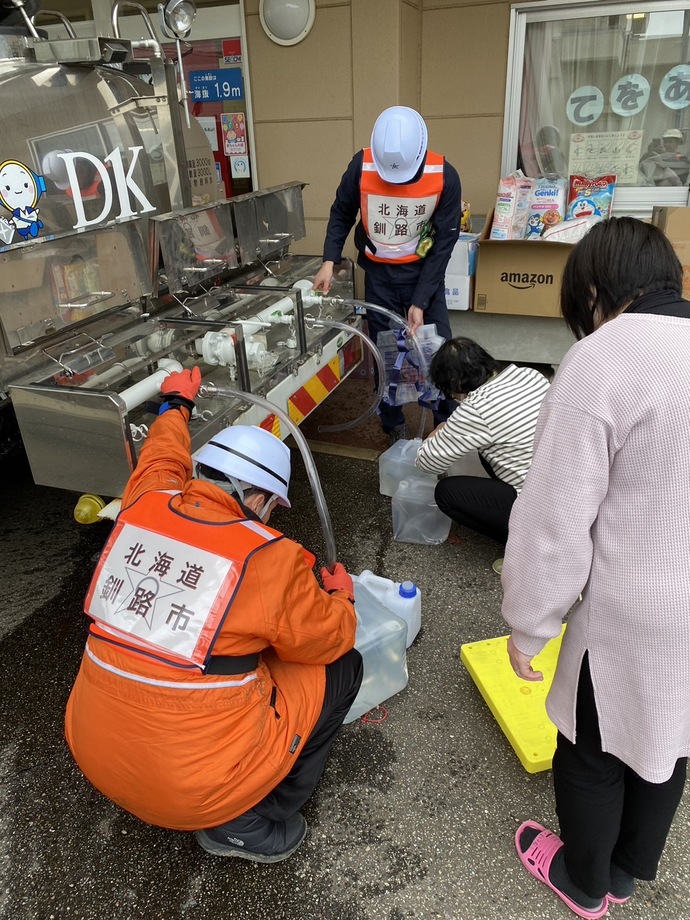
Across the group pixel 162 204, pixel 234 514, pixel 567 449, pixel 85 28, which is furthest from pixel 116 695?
pixel 85 28

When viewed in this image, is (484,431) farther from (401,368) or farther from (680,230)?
(680,230)

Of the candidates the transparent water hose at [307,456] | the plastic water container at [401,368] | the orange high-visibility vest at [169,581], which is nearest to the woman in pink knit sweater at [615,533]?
the orange high-visibility vest at [169,581]

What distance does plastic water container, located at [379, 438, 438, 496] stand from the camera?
3.27 m

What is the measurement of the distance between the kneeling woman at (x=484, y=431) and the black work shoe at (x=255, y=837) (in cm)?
142

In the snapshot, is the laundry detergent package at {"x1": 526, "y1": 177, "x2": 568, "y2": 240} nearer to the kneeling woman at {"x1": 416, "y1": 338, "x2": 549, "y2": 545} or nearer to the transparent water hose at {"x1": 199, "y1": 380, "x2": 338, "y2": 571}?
the kneeling woman at {"x1": 416, "y1": 338, "x2": 549, "y2": 545}

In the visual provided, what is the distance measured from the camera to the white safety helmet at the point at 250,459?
1689mm

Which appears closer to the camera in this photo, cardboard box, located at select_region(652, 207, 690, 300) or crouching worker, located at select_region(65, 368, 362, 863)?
crouching worker, located at select_region(65, 368, 362, 863)

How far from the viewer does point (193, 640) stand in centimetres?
138

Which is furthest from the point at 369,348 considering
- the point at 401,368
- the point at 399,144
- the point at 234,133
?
the point at 234,133

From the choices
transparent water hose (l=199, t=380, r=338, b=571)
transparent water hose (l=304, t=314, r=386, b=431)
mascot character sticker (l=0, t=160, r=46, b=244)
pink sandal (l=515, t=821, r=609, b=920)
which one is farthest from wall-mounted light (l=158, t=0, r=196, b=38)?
pink sandal (l=515, t=821, r=609, b=920)

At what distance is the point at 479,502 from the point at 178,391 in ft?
4.35

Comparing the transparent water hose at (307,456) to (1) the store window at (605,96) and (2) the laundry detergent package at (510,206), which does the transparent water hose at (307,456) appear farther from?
(1) the store window at (605,96)

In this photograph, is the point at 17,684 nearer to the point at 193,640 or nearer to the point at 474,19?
the point at 193,640

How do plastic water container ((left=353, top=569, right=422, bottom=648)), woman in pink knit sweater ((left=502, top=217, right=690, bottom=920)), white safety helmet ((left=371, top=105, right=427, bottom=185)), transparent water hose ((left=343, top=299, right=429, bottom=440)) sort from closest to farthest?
woman in pink knit sweater ((left=502, top=217, right=690, bottom=920))
plastic water container ((left=353, top=569, right=422, bottom=648))
white safety helmet ((left=371, top=105, right=427, bottom=185))
transparent water hose ((left=343, top=299, right=429, bottom=440))
